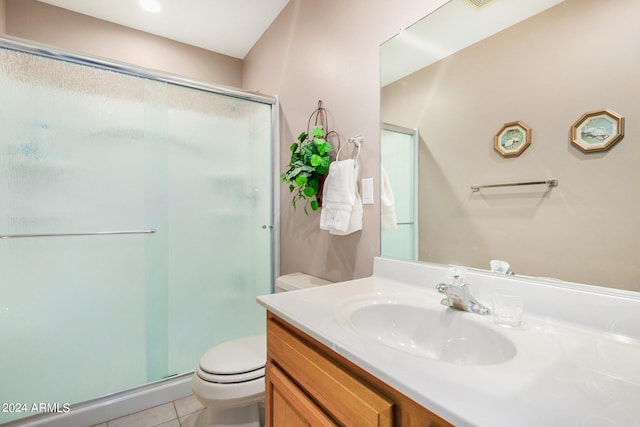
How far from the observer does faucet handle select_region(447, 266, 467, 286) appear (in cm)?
84

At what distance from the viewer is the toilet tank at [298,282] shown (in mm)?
1554

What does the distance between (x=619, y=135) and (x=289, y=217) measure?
63.5 inches

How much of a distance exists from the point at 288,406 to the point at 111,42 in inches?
110

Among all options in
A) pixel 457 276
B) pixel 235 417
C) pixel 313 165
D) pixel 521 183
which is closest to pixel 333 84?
pixel 313 165

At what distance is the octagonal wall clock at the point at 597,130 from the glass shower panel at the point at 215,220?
5.58 ft

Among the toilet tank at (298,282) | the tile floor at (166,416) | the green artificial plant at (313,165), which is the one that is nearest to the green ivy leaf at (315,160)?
the green artificial plant at (313,165)

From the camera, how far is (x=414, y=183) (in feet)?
3.87

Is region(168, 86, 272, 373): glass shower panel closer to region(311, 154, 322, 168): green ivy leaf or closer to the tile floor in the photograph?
the tile floor

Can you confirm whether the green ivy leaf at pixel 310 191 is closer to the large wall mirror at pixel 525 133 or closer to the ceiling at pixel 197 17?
the large wall mirror at pixel 525 133

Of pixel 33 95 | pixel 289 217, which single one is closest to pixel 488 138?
pixel 289 217

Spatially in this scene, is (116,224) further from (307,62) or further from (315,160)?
(307,62)

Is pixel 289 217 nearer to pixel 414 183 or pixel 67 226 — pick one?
pixel 414 183

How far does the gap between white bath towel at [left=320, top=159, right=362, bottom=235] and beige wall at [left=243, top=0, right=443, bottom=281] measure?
0.17 ft

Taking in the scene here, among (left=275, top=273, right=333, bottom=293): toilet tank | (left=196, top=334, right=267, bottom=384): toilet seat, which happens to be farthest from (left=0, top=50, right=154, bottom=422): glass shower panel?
(left=275, top=273, right=333, bottom=293): toilet tank
